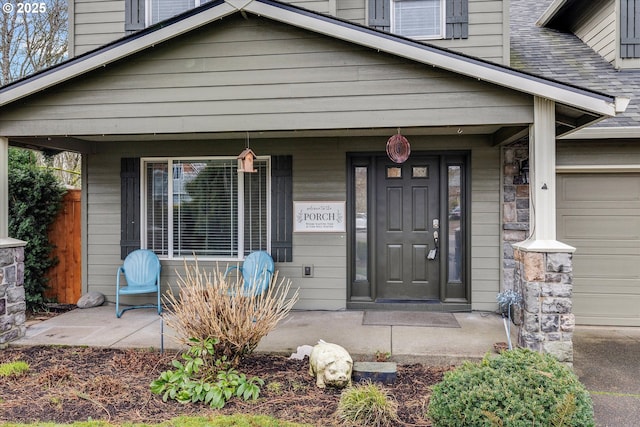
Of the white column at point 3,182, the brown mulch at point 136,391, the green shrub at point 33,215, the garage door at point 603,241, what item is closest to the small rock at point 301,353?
the brown mulch at point 136,391

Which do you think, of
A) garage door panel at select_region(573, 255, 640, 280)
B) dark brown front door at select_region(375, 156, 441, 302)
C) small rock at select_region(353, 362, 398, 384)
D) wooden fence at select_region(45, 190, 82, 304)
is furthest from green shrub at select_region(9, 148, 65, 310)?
garage door panel at select_region(573, 255, 640, 280)

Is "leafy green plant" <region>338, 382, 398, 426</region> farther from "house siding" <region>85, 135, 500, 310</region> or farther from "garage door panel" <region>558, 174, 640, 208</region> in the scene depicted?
"garage door panel" <region>558, 174, 640, 208</region>

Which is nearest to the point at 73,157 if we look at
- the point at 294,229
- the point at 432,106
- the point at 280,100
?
the point at 294,229

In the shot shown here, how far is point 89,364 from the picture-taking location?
12.1 feet

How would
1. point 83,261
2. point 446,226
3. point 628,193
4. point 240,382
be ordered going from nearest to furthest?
point 240,382
point 628,193
point 446,226
point 83,261

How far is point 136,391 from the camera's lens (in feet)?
10.4

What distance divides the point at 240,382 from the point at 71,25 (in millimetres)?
5082

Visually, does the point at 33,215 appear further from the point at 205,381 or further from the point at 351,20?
the point at 351,20

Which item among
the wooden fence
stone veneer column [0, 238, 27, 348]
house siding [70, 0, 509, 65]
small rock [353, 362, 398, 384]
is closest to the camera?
small rock [353, 362, 398, 384]

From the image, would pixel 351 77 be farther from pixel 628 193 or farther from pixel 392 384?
pixel 628 193

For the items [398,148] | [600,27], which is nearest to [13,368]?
[398,148]

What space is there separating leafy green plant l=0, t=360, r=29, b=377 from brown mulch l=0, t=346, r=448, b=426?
0.05 meters

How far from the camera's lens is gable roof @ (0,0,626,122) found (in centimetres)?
331

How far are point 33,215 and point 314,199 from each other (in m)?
3.67
